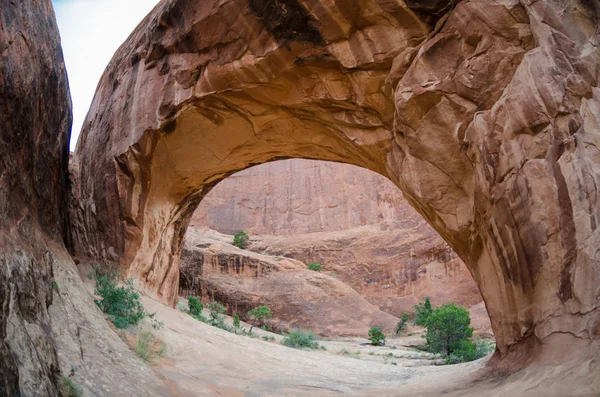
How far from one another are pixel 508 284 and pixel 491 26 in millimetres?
3541

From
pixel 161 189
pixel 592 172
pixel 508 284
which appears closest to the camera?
pixel 592 172

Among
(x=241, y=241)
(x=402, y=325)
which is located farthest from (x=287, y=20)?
(x=241, y=241)

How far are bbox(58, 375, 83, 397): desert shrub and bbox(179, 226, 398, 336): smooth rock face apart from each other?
19.4 meters

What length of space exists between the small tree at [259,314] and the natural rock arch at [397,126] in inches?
399

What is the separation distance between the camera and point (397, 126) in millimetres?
8211

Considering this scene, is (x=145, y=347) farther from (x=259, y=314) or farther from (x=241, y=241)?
(x=241, y=241)

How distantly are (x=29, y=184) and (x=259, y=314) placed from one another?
17474 millimetres

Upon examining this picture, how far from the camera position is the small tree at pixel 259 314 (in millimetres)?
22984

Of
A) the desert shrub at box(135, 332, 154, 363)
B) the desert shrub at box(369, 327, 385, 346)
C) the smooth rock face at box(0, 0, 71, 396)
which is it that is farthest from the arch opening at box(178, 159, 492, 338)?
the smooth rock face at box(0, 0, 71, 396)

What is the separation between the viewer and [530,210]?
558cm

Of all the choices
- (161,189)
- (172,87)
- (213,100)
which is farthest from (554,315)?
(161,189)

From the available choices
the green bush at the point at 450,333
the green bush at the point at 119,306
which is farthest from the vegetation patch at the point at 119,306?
the green bush at the point at 450,333

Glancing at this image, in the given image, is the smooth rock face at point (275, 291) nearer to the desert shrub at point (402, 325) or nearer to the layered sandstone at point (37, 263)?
the desert shrub at point (402, 325)

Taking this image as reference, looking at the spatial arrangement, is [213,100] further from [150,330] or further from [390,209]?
[390,209]
